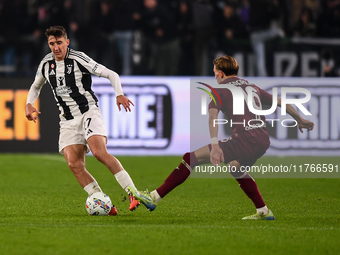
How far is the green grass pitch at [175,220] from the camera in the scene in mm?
3924

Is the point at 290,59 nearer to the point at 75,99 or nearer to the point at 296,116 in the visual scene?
the point at 296,116

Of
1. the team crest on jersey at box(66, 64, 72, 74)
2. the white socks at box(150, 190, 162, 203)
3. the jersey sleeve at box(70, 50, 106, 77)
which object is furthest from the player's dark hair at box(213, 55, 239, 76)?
the team crest on jersey at box(66, 64, 72, 74)

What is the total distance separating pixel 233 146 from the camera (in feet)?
16.0

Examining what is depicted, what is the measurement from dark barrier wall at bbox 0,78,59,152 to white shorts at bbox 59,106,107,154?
5.71 meters

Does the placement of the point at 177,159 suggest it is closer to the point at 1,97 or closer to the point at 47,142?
the point at 47,142

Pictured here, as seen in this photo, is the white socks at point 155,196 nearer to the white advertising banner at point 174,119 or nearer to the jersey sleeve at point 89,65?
the jersey sleeve at point 89,65

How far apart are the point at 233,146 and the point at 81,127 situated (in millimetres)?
1452

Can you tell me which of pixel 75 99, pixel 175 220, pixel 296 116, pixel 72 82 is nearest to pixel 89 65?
pixel 72 82

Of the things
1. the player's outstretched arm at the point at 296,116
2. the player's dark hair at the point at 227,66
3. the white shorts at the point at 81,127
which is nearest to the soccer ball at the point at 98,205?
the white shorts at the point at 81,127

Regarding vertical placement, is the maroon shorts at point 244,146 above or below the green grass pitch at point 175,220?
above

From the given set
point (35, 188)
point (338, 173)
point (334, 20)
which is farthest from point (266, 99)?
point (334, 20)

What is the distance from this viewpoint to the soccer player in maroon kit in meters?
4.85

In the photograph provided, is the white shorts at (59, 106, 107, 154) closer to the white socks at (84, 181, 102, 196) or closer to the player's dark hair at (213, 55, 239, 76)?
the white socks at (84, 181, 102, 196)

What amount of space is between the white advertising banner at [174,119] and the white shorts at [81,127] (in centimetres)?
553
